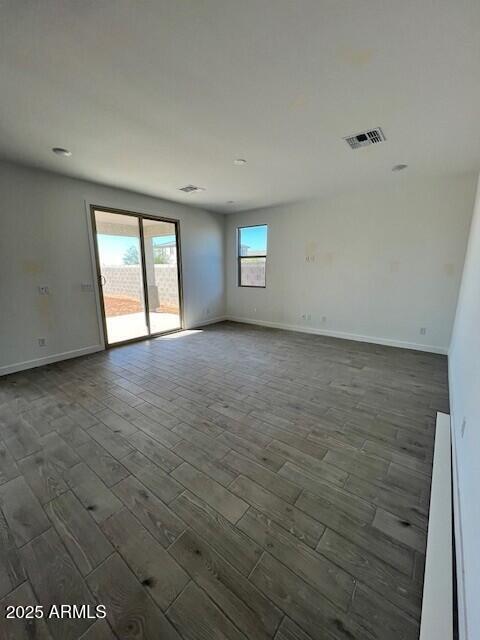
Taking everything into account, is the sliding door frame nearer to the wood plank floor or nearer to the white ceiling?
the white ceiling

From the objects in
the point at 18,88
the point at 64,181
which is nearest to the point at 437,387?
the point at 18,88

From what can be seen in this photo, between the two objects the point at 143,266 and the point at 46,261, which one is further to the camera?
the point at 143,266

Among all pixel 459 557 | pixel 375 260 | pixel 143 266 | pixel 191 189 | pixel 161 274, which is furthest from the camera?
pixel 161 274

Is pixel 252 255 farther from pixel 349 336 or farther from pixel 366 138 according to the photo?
pixel 366 138

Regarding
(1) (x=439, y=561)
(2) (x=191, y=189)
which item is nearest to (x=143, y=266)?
(2) (x=191, y=189)

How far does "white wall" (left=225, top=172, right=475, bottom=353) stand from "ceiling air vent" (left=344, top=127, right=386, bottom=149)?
1639mm

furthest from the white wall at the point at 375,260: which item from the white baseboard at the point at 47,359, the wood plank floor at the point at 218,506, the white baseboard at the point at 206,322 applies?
the white baseboard at the point at 47,359

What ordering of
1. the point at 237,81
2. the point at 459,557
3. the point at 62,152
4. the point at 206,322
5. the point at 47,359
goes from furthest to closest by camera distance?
the point at 206,322 < the point at 47,359 < the point at 62,152 < the point at 237,81 < the point at 459,557

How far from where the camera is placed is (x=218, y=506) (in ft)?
4.98

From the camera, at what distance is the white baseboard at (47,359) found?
11.1ft

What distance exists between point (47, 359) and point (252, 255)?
4.41 m

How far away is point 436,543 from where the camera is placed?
4.22ft

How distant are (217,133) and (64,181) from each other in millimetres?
2547

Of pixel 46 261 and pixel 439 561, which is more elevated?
pixel 46 261
